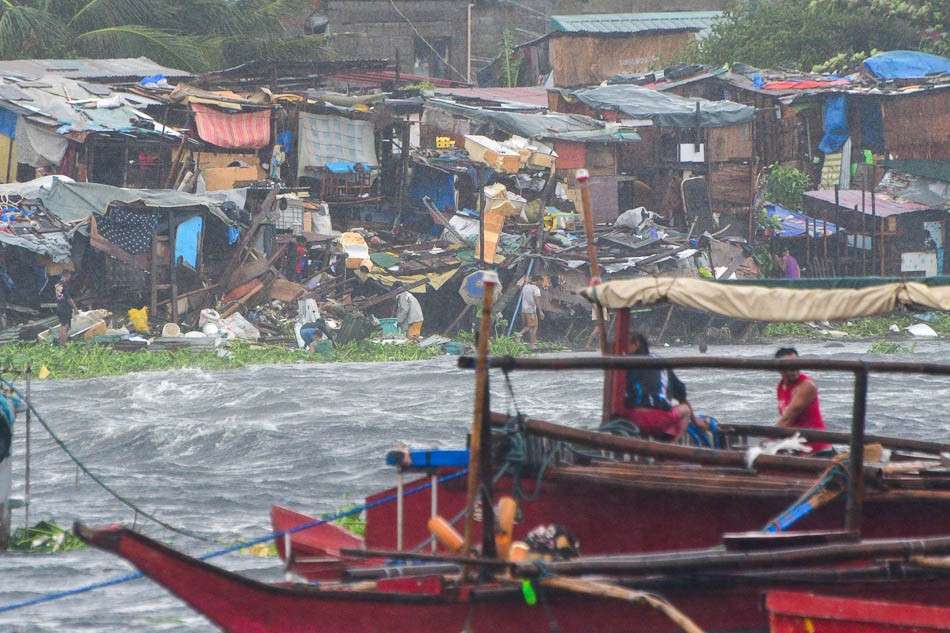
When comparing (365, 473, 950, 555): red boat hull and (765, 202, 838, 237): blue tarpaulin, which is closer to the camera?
(365, 473, 950, 555): red boat hull

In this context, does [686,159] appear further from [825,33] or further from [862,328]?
[825,33]

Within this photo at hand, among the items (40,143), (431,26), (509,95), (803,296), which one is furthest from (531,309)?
(803,296)

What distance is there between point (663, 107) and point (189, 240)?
1001 centimetres

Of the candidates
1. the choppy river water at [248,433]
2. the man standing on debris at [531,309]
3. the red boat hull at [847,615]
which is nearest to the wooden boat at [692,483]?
the red boat hull at [847,615]

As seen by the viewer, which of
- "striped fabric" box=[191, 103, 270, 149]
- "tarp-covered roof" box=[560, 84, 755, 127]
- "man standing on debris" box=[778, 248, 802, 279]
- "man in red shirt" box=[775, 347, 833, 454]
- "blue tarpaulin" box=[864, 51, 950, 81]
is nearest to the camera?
"man in red shirt" box=[775, 347, 833, 454]

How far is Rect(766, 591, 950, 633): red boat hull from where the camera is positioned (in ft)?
18.7

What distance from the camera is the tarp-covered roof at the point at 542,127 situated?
2673 cm

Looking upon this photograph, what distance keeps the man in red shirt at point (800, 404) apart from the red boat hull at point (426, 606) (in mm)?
1991

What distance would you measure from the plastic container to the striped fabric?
488cm

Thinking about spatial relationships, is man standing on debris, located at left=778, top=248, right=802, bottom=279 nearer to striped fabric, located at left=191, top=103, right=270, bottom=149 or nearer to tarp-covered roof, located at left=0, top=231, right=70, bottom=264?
striped fabric, located at left=191, top=103, right=270, bottom=149

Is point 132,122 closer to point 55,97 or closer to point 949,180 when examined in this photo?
point 55,97

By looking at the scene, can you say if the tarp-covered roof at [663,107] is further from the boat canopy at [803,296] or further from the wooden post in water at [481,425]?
the wooden post in water at [481,425]

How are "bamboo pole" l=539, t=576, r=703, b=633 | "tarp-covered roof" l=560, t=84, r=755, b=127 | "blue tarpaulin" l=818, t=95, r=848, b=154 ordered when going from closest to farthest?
"bamboo pole" l=539, t=576, r=703, b=633 < "tarp-covered roof" l=560, t=84, r=755, b=127 < "blue tarpaulin" l=818, t=95, r=848, b=154

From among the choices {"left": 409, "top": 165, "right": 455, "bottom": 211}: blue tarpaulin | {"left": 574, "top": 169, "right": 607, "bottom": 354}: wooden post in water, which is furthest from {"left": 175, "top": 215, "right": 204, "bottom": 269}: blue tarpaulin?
{"left": 574, "top": 169, "right": 607, "bottom": 354}: wooden post in water
